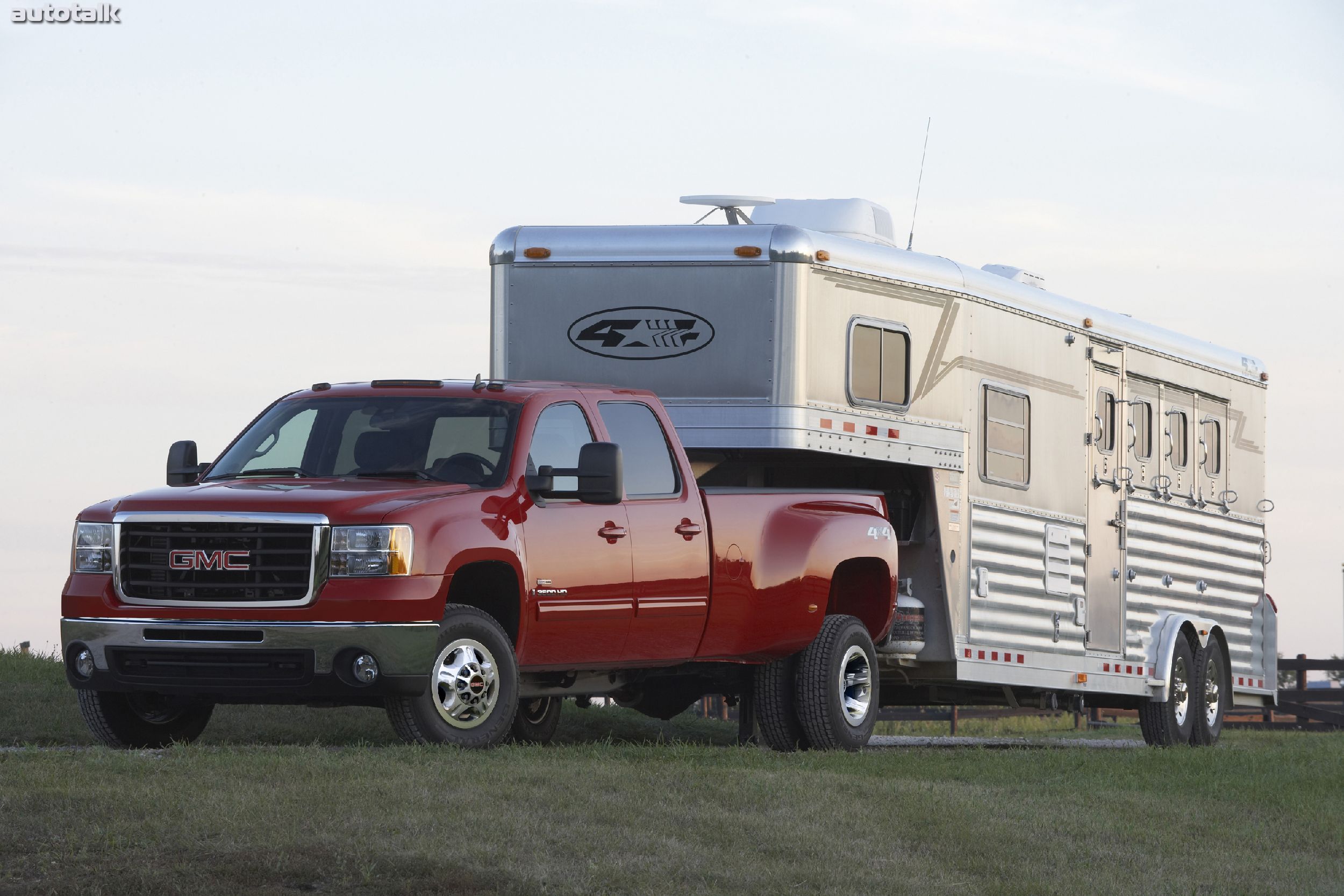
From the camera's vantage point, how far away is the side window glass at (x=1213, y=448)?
737 inches

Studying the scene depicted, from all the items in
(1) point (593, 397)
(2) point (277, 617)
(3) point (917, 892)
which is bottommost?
(3) point (917, 892)

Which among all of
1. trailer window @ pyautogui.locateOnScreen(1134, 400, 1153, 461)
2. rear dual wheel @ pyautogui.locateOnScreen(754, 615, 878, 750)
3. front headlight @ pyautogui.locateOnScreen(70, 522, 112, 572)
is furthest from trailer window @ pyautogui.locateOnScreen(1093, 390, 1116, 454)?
front headlight @ pyautogui.locateOnScreen(70, 522, 112, 572)

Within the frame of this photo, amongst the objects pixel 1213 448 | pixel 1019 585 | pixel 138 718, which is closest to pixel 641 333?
pixel 1019 585

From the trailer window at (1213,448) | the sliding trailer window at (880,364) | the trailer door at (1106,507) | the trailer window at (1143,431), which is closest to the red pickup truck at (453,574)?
the sliding trailer window at (880,364)

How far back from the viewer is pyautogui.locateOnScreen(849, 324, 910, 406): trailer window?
533 inches

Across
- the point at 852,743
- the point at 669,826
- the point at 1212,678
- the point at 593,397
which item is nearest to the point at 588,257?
the point at 593,397

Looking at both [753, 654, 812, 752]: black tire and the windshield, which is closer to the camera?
the windshield

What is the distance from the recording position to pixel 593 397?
11641mm

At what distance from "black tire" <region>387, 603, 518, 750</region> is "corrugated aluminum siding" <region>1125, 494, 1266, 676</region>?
25.7ft

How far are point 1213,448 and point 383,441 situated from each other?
10.2 m

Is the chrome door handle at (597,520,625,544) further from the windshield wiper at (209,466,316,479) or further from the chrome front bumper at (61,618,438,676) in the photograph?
the windshield wiper at (209,466,316,479)

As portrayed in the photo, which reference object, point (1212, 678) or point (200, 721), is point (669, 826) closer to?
point (200, 721)

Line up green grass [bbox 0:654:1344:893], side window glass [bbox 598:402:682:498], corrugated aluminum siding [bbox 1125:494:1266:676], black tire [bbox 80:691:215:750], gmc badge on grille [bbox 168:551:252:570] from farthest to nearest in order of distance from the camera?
corrugated aluminum siding [bbox 1125:494:1266:676] < side window glass [bbox 598:402:682:498] < black tire [bbox 80:691:215:750] < gmc badge on grille [bbox 168:551:252:570] < green grass [bbox 0:654:1344:893]

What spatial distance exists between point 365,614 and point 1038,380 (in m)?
7.34
